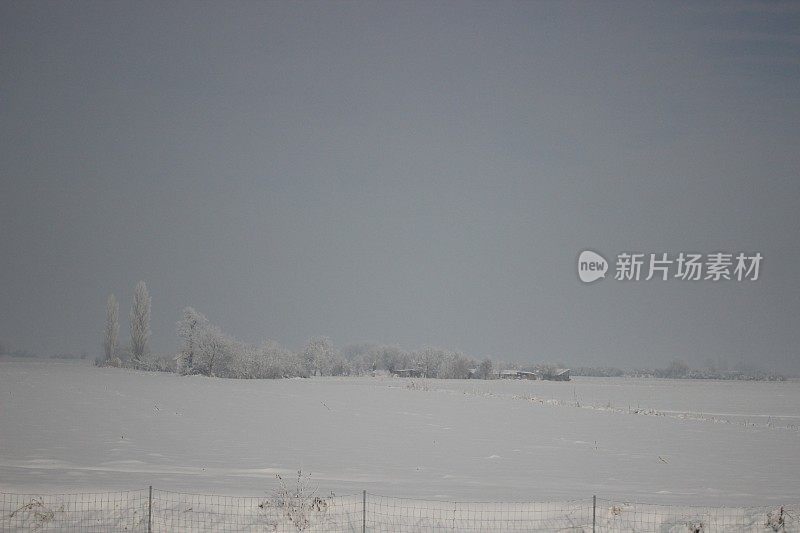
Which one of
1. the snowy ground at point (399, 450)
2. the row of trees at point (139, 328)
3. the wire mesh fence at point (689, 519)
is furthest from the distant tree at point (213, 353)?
the wire mesh fence at point (689, 519)

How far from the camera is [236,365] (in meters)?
83.6

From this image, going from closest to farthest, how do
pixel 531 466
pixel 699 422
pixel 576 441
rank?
1. pixel 531 466
2. pixel 576 441
3. pixel 699 422

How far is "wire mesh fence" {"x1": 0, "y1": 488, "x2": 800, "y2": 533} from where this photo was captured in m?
12.7

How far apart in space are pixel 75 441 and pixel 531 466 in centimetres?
1505

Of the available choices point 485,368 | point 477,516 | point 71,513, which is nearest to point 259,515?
point 71,513

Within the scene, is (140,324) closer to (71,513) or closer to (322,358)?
(322,358)

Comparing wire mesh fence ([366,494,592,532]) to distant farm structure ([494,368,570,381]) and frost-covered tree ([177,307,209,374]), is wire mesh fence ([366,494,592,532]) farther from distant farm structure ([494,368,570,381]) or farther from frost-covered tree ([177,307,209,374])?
distant farm structure ([494,368,570,381])

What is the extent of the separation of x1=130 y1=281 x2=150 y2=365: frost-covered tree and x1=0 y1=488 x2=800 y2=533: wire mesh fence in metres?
89.8

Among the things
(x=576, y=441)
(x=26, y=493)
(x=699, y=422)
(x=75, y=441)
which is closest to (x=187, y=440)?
(x=75, y=441)

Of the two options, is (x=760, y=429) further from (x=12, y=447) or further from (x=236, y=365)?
(x=236, y=365)

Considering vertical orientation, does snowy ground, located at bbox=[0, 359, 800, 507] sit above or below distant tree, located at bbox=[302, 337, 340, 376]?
below

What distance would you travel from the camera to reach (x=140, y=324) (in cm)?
9981

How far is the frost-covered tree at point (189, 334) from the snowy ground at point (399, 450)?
44.3m

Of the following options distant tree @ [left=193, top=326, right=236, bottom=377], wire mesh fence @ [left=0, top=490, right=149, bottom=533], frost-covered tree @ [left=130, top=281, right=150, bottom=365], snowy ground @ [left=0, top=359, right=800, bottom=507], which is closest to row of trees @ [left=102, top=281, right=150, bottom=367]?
frost-covered tree @ [left=130, top=281, right=150, bottom=365]
